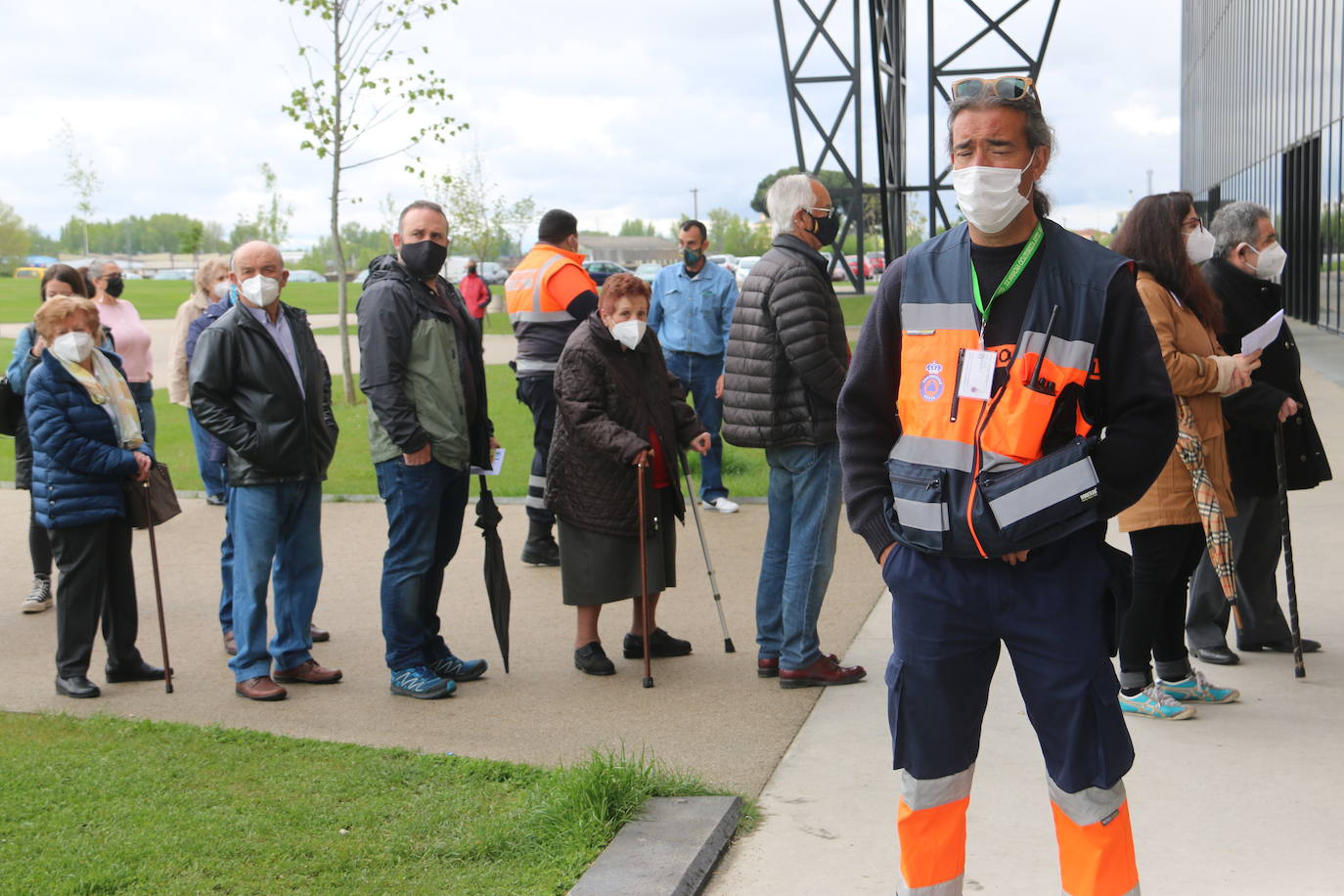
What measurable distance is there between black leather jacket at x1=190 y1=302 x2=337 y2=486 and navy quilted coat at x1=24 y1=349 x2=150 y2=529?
0.54 m

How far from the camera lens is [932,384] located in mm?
3018

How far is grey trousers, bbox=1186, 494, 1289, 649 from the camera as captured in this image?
6.01 metres

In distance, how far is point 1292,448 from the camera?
19.7ft

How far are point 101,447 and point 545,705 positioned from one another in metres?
2.24

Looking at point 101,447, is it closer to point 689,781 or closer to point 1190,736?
point 689,781

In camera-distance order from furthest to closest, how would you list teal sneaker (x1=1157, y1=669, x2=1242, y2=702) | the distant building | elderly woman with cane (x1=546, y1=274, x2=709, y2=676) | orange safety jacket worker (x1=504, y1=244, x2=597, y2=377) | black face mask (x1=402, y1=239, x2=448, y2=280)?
the distant building
orange safety jacket worker (x1=504, y1=244, x2=597, y2=377)
elderly woman with cane (x1=546, y1=274, x2=709, y2=676)
black face mask (x1=402, y1=239, x2=448, y2=280)
teal sneaker (x1=1157, y1=669, x2=1242, y2=702)

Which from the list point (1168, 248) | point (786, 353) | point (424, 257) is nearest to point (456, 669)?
point (424, 257)

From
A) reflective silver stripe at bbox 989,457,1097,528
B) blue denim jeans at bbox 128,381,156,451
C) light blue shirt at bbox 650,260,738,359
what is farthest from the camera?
light blue shirt at bbox 650,260,738,359

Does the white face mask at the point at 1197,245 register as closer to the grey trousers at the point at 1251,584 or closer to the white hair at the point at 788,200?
the grey trousers at the point at 1251,584

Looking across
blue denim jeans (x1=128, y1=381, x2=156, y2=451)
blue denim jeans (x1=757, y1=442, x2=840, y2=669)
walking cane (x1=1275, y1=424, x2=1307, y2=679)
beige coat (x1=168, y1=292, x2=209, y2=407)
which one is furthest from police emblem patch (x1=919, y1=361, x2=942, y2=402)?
beige coat (x1=168, y1=292, x2=209, y2=407)

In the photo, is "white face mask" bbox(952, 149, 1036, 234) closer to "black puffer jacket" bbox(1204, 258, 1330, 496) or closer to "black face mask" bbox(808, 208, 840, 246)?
"black face mask" bbox(808, 208, 840, 246)

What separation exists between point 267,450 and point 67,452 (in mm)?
903

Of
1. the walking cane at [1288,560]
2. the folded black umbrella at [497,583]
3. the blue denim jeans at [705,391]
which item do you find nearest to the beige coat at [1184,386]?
the walking cane at [1288,560]

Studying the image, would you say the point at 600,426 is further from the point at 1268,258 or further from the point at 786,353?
the point at 1268,258
